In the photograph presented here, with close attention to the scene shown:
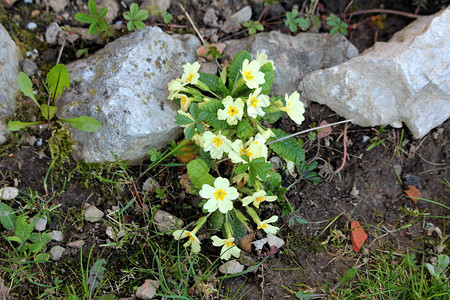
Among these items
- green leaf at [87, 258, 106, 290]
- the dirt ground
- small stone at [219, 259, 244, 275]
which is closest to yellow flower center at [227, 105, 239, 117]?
the dirt ground

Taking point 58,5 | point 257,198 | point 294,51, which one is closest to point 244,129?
point 257,198

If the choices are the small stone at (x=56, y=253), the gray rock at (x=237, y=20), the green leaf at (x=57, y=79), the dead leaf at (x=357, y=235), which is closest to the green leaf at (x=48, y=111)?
the green leaf at (x=57, y=79)

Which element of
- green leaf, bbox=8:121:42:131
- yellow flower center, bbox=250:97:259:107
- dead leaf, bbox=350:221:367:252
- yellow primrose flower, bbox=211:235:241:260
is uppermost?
green leaf, bbox=8:121:42:131

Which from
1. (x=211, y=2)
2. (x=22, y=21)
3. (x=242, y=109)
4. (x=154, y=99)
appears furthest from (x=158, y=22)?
(x=242, y=109)

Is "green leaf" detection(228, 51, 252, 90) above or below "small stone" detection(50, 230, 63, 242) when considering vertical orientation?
above

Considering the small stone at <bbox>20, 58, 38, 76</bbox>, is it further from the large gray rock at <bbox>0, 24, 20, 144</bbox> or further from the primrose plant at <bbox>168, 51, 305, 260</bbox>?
the primrose plant at <bbox>168, 51, 305, 260</bbox>

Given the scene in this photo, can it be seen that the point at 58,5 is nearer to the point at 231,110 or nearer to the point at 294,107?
the point at 231,110

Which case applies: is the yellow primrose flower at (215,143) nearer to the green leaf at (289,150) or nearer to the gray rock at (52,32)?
the green leaf at (289,150)
